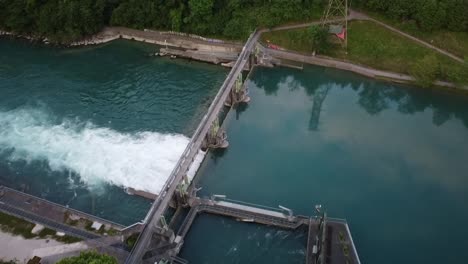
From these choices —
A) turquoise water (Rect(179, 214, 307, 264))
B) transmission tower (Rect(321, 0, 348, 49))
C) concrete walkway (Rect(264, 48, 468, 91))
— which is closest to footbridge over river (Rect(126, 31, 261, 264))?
turquoise water (Rect(179, 214, 307, 264))

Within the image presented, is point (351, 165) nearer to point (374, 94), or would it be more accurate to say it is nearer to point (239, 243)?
point (374, 94)

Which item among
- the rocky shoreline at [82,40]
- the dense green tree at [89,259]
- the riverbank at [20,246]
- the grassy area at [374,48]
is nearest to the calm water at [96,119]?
the rocky shoreline at [82,40]

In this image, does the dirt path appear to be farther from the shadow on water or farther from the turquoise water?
the turquoise water

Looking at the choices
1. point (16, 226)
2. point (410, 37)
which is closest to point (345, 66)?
point (410, 37)

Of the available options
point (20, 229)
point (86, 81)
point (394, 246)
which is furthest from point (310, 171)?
point (86, 81)

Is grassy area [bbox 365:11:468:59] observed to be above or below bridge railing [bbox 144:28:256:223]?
above
